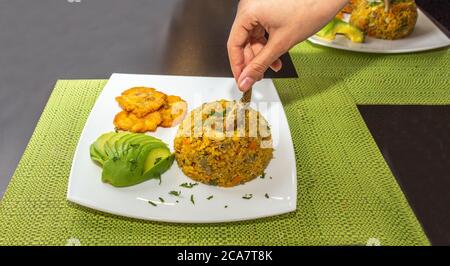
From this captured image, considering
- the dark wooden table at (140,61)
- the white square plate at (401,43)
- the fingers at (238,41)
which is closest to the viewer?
the dark wooden table at (140,61)

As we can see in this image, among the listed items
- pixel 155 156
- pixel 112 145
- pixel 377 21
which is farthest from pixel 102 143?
pixel 377 21

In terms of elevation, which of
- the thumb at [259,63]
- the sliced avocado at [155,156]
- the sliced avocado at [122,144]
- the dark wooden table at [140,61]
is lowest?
the dark wooden table at [140,61]

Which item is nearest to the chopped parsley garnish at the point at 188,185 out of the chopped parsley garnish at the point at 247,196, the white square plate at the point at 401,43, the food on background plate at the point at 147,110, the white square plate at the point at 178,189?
the white square plate at the point at 178,189

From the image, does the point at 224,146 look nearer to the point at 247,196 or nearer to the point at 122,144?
the point at 247,196

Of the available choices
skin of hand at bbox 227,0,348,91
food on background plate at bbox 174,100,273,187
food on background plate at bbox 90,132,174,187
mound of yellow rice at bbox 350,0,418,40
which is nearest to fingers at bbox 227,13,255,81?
skin of hand at bbox 227,0,348,91

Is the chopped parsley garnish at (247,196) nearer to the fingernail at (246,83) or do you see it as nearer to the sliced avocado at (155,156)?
the sliced avocado at (155,156)
